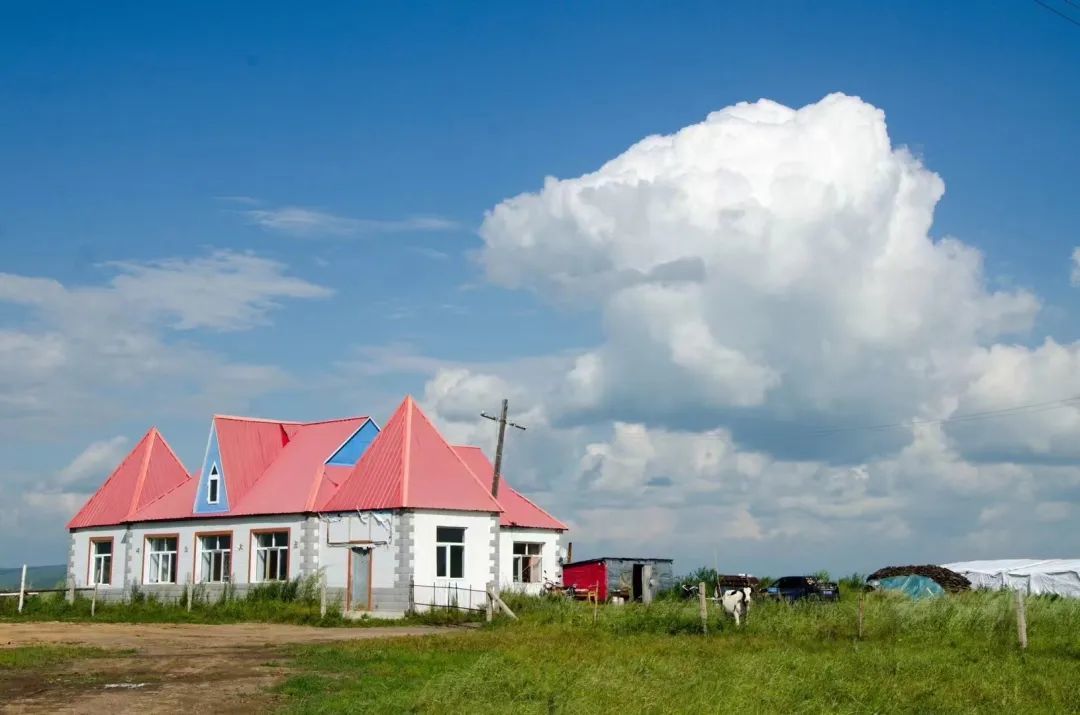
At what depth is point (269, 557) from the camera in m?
43.0

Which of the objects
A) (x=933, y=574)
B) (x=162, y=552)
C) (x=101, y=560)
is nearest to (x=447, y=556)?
(x=162, y=552)

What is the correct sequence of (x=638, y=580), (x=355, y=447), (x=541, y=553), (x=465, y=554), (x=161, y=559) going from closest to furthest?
(x=465, y=554), (x=355, y=447), (x=161, y=559), (x=638, y=580), (x=541, y=553)

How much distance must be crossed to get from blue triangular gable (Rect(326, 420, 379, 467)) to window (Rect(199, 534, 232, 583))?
205 inches

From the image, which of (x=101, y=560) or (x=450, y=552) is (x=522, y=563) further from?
(x=101, y=560)

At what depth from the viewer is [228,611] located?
38.5m

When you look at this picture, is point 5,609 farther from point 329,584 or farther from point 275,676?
point 275,676

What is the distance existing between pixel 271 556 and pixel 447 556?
25.5 ft

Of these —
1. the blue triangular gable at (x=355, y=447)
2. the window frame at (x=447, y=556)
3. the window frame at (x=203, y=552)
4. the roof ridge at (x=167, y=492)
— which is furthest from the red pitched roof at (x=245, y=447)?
the window frame at (x=447, y=556)

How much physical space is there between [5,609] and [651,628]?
27.1 metres

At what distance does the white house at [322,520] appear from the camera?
39.1 m

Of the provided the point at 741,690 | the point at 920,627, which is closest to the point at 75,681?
the point at 741,690

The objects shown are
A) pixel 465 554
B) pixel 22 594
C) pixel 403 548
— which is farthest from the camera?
pixel 22 594

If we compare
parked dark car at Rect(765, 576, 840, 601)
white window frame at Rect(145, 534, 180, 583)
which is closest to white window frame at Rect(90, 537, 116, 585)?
white window frame at Rect(145, 534, 180, 583)

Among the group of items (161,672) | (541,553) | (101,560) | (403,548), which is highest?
(403,548)
